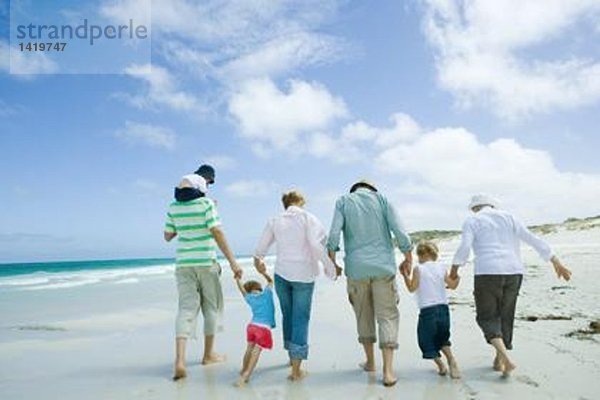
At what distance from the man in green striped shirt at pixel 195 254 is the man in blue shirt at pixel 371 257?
123cm

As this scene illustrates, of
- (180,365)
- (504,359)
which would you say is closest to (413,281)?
(504,359)

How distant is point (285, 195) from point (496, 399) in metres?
2.72

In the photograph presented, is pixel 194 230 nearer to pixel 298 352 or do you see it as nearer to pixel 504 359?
pixel 298 352

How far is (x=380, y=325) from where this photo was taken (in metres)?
5.24

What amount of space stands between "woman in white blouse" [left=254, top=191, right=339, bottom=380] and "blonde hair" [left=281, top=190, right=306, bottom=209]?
3.2 inches

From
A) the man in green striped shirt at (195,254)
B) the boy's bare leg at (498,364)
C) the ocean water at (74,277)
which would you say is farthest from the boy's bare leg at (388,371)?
the ocean water at (74,277)

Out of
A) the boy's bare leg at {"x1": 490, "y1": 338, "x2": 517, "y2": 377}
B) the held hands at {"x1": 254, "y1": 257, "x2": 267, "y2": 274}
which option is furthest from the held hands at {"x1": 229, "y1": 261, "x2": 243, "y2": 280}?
the boy's bare leg at {"x1": 490, "y1": 338, "x2": 517, "y2": 377}

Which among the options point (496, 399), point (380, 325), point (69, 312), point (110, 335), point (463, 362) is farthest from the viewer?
point (69, 312)

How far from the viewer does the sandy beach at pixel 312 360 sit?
15.6 ft

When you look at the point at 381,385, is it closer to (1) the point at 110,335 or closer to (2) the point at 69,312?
(1) the point at 110,335

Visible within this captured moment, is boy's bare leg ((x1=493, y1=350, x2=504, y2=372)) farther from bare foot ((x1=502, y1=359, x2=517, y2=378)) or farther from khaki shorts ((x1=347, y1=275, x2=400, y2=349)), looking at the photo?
khaki shorts ((x1=347, y1=275, x2=400, y2=349))

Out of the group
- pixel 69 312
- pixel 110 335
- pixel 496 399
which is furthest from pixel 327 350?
pixel 69 312

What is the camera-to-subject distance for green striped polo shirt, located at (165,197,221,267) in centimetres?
568

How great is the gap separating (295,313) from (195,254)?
1.23 meters
